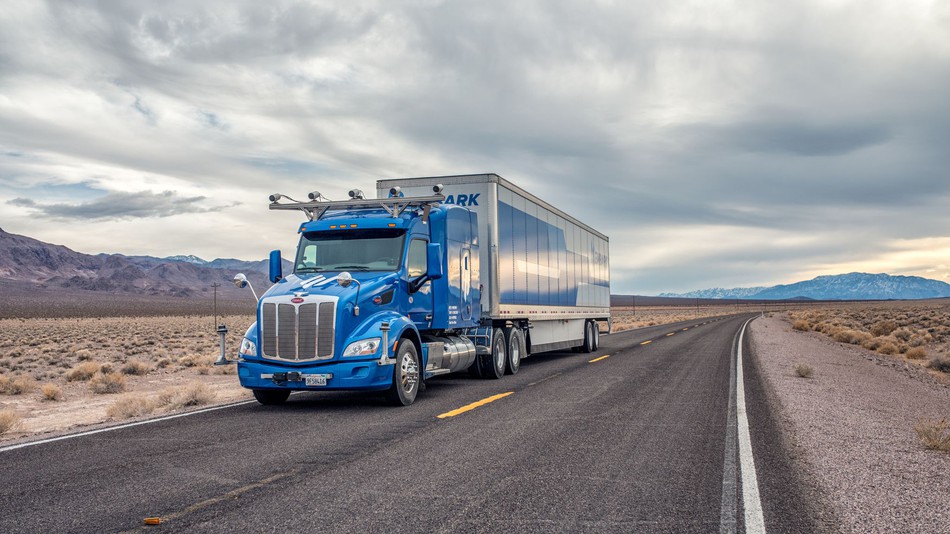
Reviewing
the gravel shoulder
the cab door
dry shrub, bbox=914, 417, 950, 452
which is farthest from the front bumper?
dry shrub, bbox=914, 417, 950, 452

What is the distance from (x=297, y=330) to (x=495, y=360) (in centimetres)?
584

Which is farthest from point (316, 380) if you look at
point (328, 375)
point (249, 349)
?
point (249, 349)

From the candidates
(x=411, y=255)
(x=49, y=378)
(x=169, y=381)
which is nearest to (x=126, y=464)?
(x=411, y=255)

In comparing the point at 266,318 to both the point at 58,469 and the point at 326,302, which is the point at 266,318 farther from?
the point at 58,469

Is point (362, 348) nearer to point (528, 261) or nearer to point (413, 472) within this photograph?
point (413, 472)

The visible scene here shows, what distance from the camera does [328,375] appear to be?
1034cm

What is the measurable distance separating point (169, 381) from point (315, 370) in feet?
33.5

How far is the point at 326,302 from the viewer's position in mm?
10484

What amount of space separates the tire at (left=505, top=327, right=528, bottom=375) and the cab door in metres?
4.15

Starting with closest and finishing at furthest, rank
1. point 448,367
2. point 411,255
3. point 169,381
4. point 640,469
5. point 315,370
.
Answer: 1. point 640,469
2. point 315,370
3. point 411,255
4. point 448,367
5. point 169,381

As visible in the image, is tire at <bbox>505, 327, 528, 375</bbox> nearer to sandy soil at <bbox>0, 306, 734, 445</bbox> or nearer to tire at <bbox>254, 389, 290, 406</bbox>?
sandy soil at <bbox>0, 306, 734, 445</bbox>

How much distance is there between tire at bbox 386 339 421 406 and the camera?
1085cm

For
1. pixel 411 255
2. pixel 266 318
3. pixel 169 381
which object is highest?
pixel 411 255

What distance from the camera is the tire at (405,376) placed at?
1085 cm
